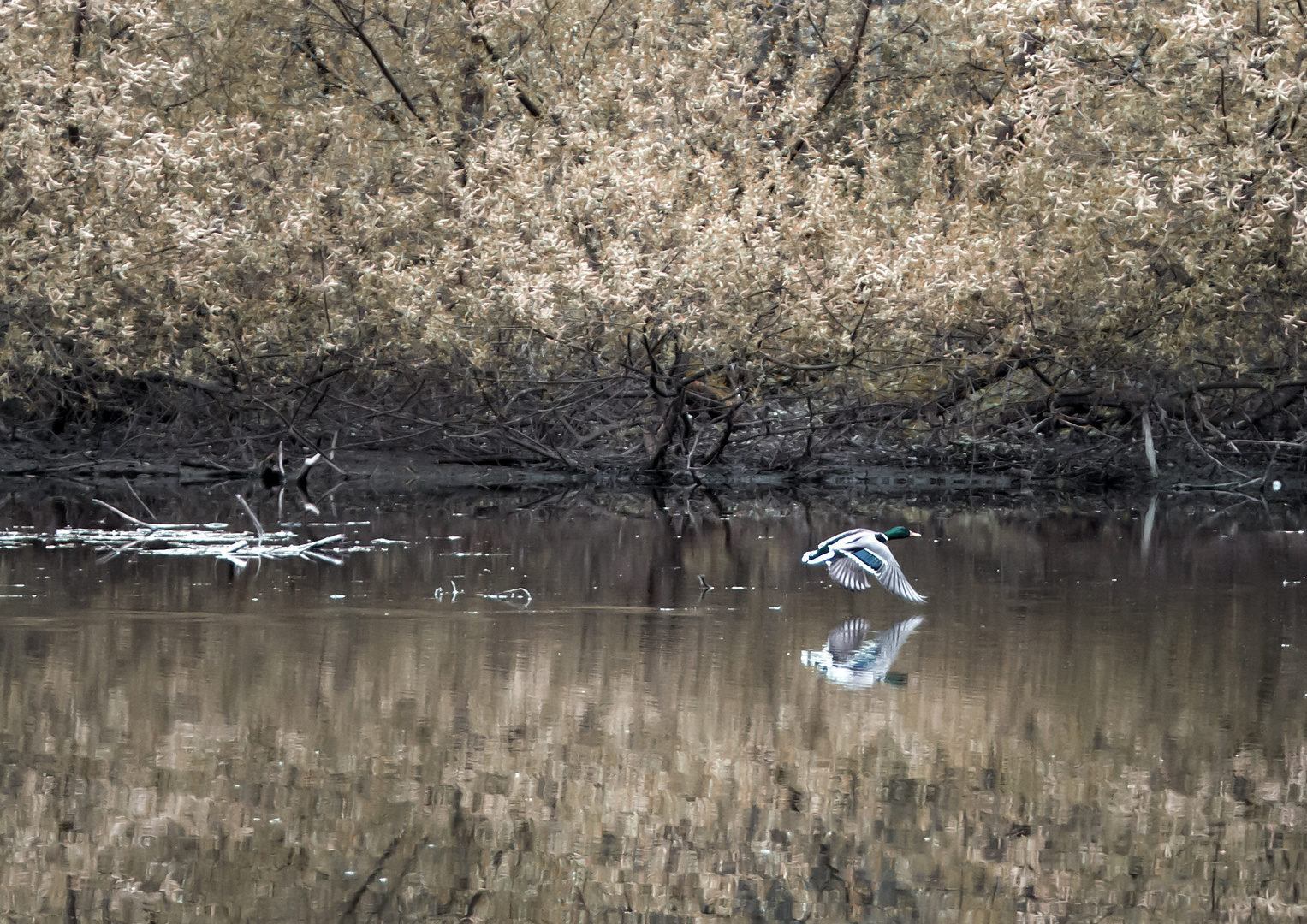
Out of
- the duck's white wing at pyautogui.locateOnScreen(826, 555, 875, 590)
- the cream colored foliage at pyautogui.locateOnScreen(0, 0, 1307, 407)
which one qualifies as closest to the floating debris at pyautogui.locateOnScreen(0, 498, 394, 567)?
the duck's white wing at pyautogui.locateOnScreen(826, 555, 875, 590)

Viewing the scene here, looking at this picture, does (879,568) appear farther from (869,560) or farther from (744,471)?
(744,471)

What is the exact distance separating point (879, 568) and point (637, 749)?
4874 millimetres

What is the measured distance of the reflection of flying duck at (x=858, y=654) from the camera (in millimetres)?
8430

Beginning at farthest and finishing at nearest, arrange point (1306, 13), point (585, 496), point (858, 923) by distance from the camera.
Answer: point (585, 496) → point (1306, 13) → point (858, 923)

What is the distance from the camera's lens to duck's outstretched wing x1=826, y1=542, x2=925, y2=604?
37.0 feet

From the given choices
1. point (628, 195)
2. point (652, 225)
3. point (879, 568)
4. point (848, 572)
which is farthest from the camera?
point (652, 225)

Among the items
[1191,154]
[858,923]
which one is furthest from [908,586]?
[1191,154]

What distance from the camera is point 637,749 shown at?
666 centimetres

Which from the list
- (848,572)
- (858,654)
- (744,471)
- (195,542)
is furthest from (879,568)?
(744,471)

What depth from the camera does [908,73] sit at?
80.8 ft

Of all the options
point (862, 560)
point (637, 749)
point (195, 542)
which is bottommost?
point (637, 749)

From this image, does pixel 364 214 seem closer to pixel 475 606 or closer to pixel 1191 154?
pixel 1191 154

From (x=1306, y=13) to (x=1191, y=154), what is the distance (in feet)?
5.31

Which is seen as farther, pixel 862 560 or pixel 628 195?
pixel 628 195
